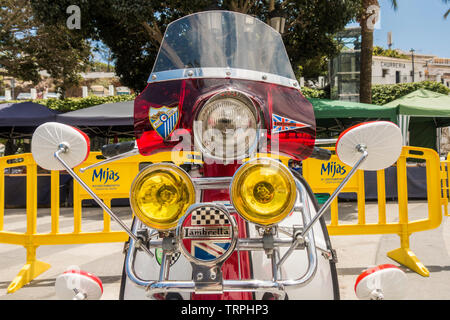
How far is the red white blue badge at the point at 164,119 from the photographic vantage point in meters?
1.59

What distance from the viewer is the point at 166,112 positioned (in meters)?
1.60

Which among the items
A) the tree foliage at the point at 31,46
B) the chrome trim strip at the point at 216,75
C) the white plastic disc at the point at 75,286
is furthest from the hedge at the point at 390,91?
the white plastic disc at the point at 75,286

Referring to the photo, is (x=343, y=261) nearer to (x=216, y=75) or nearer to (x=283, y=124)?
(x=283, y=124)

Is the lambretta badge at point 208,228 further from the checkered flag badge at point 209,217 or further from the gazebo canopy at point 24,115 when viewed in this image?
the gazebo canopy at point 24,115

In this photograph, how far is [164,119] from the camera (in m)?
1.60

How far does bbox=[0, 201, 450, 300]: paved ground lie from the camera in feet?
10.5

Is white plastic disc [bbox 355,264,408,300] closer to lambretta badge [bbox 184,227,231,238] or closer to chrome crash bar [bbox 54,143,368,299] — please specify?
chrome crash bar [bbox 54,143,368,299]

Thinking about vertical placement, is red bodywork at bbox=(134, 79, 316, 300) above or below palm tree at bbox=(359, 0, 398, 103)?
below

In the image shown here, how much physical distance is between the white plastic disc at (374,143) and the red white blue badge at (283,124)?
30 centimetres

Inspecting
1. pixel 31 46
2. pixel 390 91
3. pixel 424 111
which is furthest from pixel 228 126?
pixel 390 91

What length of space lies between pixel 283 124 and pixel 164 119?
511 millimetres

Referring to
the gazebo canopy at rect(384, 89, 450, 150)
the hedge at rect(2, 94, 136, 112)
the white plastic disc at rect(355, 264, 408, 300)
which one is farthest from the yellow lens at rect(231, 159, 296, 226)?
the hedge at rect(2, 94, 136, 112)
